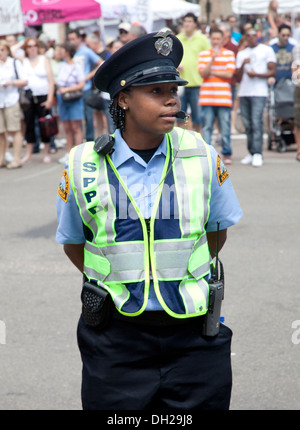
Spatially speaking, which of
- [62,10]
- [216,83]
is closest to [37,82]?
[216,83]

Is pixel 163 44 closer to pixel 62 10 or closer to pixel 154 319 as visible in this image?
pixel 154 319

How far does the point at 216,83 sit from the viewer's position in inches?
431

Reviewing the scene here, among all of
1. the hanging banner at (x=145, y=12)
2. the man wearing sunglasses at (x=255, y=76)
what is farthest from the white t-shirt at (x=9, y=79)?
the hanging banner at (x=145, y=12)

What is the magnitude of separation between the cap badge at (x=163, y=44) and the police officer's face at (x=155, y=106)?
126mm

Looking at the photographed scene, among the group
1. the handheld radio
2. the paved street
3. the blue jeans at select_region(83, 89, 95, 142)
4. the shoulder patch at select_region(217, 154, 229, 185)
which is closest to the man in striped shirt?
the paved street

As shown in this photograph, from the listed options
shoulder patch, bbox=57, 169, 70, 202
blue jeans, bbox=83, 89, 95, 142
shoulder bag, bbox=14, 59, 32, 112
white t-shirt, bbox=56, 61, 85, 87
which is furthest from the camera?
blue jeans, bbox=83, 89, 95, 142

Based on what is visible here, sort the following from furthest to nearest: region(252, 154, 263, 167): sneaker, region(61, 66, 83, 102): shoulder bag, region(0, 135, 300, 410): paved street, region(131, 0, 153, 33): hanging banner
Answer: region(131, 0, 153, 33): hanging banner → region(61, 66, 83, 102): shoulder bag → region(252, 154, 263, 167): sneaker → region(0, 135, 300, 410): paved street

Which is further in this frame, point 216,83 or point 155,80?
point 216,83

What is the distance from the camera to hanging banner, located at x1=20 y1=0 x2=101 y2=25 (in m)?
17.3

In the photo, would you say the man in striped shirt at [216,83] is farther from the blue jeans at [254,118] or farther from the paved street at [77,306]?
the paved street at [77,306]

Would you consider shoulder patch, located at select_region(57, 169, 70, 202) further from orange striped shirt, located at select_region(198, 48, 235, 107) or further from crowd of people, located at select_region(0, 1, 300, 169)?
orange striped shirt, located at select_region(198, 48, 235, 107)

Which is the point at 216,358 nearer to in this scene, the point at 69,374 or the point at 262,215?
the point at 69,374

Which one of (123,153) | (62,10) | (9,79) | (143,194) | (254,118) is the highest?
(123,153)

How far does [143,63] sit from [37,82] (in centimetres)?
1027
